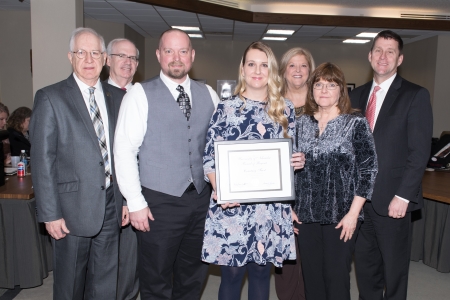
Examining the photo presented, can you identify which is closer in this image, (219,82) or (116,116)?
(116,116)

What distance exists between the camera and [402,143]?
7.91ft

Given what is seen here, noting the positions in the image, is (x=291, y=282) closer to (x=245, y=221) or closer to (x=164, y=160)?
(x=245, y=221)

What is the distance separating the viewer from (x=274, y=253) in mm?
2146

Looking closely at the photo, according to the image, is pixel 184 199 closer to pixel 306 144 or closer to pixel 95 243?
pixel 95 243

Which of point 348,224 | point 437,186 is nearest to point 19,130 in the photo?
point 348,224

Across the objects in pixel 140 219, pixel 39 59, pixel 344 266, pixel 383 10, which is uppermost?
pixel 383 10

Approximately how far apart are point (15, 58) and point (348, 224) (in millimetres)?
8635

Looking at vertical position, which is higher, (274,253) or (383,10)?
(383,10)

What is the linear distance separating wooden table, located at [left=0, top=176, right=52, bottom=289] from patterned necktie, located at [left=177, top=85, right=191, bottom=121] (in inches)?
67.5

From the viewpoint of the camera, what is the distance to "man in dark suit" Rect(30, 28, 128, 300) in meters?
2.10

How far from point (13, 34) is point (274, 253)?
8.58 metres

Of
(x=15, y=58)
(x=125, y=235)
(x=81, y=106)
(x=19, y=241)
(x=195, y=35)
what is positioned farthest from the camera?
Result: (x=195, y=35)

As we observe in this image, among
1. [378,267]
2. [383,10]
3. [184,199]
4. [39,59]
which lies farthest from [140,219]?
[383,10]

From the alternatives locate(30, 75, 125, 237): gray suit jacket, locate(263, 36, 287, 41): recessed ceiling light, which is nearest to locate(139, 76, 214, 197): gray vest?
locate(30, 75, 125, 237): gray suit jacket
